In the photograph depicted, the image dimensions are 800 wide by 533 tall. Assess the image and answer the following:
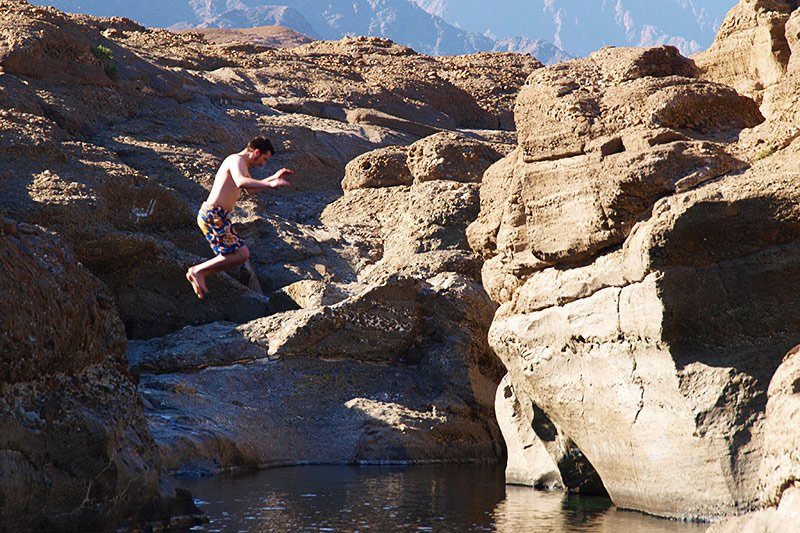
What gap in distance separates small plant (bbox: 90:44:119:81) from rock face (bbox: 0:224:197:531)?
19059mm

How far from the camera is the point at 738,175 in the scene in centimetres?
1437

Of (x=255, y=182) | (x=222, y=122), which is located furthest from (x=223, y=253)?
(x=222, y=122)

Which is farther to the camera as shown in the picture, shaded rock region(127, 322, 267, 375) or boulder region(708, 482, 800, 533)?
shaded rock region(127, 322, 267, 375)

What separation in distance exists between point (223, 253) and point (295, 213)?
17.2 meters

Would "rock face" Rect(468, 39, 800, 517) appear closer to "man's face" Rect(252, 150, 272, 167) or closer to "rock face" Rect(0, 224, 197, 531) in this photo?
"man's face" Rect(252, 150, 272, 167)

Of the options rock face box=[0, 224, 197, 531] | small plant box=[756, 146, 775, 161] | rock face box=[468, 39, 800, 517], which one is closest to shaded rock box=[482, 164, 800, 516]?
rock face box=[468, 39, 800, 517]

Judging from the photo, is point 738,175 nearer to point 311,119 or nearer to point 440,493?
point 440,493

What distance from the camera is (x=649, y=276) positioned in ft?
46.7

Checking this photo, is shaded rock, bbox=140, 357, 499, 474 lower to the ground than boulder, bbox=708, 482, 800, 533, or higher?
higher

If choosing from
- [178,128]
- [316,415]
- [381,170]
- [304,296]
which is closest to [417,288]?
[304,296]

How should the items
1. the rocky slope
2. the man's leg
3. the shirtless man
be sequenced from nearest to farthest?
1. the shirtless man
2. the rocky slope
3. the man's leg

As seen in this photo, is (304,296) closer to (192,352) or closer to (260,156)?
(192,352)

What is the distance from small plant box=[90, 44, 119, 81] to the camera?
31.8m

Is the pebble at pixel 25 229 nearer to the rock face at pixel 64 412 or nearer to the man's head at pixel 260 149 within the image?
the rock face at pixel 64 412
